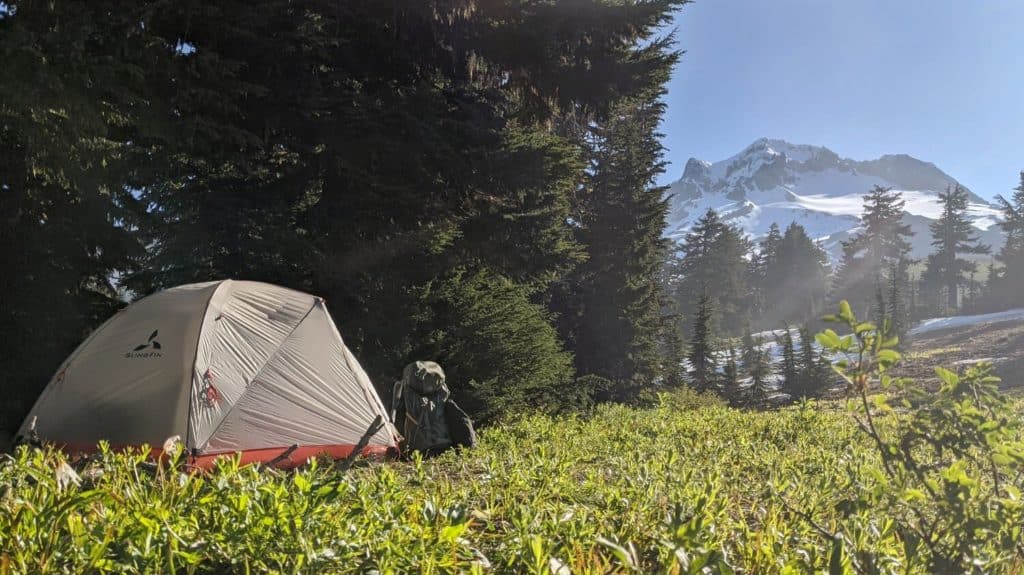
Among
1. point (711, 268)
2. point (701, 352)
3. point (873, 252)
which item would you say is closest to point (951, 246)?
point (873, 252)

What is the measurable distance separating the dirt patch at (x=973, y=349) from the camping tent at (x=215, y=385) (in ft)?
78.7

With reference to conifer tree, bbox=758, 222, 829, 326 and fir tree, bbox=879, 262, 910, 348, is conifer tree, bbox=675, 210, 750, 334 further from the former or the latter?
fir tree, bbox=879, 262, 910, 348

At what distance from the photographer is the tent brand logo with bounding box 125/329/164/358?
17.4 feet

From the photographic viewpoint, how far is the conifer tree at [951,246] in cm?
6575

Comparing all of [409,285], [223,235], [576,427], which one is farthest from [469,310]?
[223,235]

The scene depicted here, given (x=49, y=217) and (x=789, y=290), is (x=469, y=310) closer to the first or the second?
(x=49, y=217)

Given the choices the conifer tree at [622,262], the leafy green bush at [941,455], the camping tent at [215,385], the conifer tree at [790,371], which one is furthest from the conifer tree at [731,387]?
the leafy green bush at [941,455]

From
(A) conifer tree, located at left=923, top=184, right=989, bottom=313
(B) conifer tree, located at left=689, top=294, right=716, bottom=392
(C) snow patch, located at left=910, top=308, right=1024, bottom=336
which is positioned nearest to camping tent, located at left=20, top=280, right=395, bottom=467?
(B) conifer tree, located at left=689, top=294, right=716, bottom=392

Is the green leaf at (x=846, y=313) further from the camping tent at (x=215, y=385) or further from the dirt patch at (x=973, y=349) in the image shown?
the dirt patch at (x=973, y=349)

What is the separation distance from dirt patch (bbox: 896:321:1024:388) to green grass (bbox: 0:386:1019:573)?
943 inches

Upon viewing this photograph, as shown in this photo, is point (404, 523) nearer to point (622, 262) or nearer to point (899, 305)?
point (622, 262)

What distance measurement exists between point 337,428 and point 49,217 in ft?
18.5

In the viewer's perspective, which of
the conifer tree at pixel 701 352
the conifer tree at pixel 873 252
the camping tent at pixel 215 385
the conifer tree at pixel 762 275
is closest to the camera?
the camping tent at pixel 215 385

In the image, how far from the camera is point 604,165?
70.1 ft
